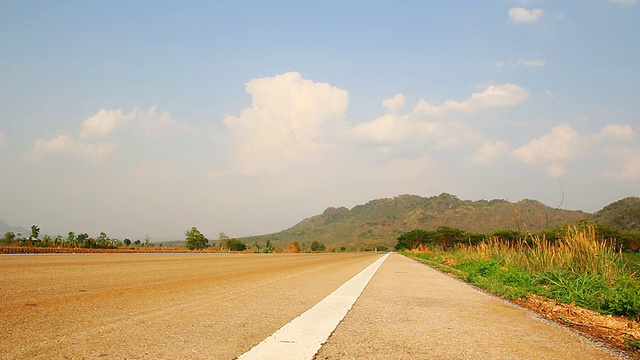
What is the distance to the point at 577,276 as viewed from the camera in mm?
7918

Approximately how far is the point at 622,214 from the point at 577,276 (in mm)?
97034

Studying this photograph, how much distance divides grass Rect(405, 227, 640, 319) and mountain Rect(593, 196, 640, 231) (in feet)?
246

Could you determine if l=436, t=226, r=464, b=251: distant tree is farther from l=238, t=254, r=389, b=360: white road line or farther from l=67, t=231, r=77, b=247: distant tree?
l=238, t=254, r=389, b=360: white road line

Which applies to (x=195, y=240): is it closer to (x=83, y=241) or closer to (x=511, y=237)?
(x=83, y=241)

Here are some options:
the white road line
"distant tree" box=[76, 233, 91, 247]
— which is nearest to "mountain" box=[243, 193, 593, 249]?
"distant tree" box=[76, 233, 91, 247]

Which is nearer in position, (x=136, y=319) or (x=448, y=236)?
(x=136, y=319)

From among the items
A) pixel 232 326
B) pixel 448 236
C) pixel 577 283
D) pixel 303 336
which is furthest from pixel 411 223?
pixel 303 336

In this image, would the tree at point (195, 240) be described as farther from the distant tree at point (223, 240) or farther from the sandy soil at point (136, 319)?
the sandy soil at point (136, 319)

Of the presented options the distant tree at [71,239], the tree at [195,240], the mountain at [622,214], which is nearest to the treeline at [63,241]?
the distant tree at [71,239]

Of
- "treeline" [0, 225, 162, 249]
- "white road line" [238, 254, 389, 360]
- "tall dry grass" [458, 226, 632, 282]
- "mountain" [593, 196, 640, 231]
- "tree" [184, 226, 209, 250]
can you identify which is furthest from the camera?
"mountain" [593, 196, 640, 231]

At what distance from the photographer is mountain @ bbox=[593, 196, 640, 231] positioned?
74.8 metres

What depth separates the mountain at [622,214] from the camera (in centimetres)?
7482

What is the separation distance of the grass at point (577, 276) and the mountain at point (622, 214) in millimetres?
75008

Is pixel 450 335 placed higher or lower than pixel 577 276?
higher
